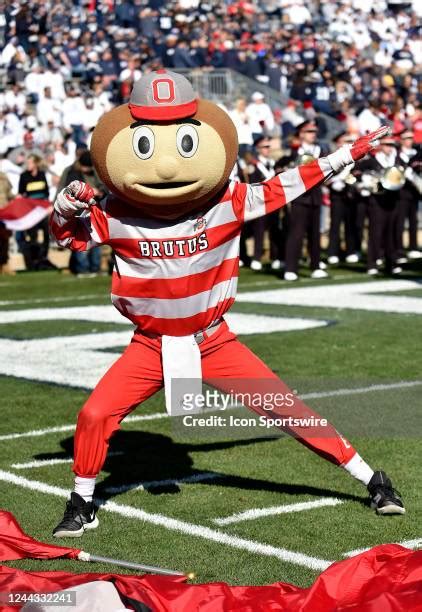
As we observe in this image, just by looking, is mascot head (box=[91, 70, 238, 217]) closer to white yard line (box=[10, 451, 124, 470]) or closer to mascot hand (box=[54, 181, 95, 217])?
mascot hand (box=[54, 181, 95, 217])

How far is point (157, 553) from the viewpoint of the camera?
5.25 m

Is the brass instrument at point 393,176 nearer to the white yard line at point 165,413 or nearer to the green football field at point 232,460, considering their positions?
the green football field at point 232,460

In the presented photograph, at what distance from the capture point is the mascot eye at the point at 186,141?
18.1 feet

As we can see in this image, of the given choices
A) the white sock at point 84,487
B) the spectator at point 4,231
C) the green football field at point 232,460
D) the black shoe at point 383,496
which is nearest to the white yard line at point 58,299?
the green football field at point 232,460

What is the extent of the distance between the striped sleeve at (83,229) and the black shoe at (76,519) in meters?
1.16

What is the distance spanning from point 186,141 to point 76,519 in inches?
69.5

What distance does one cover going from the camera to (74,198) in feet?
18.1

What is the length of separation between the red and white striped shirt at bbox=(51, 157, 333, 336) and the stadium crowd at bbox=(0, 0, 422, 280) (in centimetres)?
1040

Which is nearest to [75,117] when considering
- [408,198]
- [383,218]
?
[408,198]

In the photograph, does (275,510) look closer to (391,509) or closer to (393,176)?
(391,509)

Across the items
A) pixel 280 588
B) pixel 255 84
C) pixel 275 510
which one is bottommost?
pixel 255 84

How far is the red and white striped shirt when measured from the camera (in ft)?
18.5

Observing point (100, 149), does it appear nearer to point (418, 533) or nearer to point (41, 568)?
point (41, 568)

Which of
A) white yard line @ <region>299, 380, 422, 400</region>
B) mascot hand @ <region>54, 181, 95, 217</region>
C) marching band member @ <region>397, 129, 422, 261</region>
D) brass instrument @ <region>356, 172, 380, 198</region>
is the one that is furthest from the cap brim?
marching band member @ <region>397, 129, 422, 261</region>
